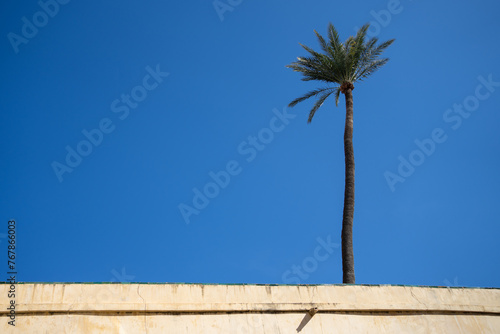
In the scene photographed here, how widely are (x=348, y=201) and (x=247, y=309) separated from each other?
25.2 ft

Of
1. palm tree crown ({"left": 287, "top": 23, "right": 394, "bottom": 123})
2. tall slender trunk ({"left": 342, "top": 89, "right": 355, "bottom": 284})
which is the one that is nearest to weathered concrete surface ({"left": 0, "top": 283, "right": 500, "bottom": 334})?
tall slender trunk ({"left": 342, "top": 89, "right": 355, "bottom": 284})

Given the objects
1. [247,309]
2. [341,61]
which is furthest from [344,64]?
[247,309]

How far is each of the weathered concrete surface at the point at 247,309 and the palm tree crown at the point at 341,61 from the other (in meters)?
9.97

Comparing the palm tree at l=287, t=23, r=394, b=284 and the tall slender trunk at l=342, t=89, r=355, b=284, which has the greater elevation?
the palm tree at l=287, t=23, r=394, b=284

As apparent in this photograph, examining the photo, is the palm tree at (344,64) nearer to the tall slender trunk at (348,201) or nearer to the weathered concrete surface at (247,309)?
the tall slender trunk at (348,201)

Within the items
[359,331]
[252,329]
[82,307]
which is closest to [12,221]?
[82,307]

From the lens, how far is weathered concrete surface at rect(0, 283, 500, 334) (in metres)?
9.03

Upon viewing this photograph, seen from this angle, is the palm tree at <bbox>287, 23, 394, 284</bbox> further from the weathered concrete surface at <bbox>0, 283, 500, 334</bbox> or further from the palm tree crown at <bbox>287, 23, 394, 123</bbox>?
the weathered concrete surface at <bbox>0, 283, 500, 334</bbox>

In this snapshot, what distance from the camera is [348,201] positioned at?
1659 cm

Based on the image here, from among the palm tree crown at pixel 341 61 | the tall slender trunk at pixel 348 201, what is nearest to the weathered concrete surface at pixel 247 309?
the tall slender trunk at pixel 348 201

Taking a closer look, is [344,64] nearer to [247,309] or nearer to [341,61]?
[341,61]

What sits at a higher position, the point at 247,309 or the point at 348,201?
the point at 348,201

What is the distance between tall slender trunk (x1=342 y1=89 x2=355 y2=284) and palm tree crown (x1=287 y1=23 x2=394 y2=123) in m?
0.71

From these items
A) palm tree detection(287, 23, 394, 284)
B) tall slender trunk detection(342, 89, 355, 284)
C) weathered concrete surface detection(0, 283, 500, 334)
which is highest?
palm tree detection(287, 23, 394, 284)
